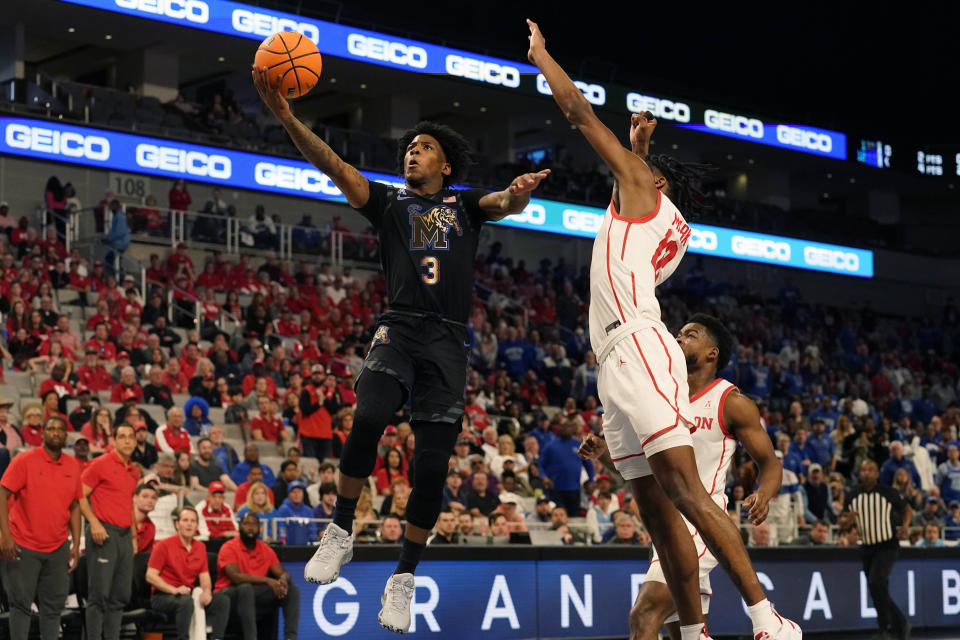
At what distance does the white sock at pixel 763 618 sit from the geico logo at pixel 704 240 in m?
24.1

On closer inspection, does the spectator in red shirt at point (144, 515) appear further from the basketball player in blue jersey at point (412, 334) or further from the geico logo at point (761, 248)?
the geico logo at point (761, 248)

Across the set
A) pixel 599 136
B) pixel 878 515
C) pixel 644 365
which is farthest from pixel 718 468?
pixel 878 515

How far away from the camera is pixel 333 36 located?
2466 cm

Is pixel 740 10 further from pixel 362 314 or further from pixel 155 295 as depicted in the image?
pixel 155 295

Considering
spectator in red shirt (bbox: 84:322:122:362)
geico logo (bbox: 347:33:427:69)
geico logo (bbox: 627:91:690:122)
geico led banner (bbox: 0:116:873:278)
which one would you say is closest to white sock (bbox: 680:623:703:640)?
spectator in red shirt (bbox: 84:322:122:362)

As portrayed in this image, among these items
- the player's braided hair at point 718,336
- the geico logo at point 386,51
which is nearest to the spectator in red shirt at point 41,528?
the player's braided hair at point 718,336

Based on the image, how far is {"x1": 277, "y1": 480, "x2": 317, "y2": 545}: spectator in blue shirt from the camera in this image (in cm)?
1307

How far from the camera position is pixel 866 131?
34.4 m

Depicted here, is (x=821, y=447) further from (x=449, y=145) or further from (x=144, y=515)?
(x=449, y=145)

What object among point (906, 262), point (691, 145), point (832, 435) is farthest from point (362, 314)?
point (906, 262)

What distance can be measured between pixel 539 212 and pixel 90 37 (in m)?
10.3

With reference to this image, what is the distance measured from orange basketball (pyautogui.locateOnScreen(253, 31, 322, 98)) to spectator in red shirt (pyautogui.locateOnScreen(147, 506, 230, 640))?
246 inches

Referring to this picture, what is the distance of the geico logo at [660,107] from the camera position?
2856 cm

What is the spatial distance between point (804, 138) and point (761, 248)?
4.01m
